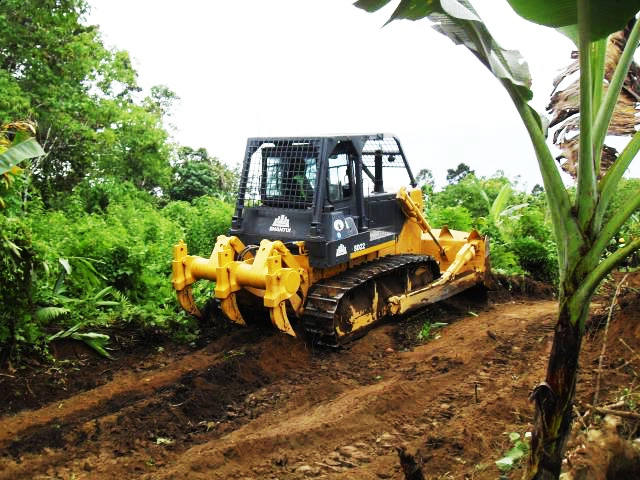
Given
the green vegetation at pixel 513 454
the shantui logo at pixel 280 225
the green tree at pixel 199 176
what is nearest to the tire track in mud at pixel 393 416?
the green vegetation at pixel 513 454

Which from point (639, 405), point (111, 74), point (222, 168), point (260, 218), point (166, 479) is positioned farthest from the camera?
point (222, 168)

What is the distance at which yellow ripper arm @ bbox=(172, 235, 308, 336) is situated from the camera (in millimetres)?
7309

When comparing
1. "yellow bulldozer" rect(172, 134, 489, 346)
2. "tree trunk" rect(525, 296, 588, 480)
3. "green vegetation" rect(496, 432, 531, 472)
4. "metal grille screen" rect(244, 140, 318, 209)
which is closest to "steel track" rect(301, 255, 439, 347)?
"yellow bulldozer" rect(172, 134, 489, 346)

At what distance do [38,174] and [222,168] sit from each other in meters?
7.77

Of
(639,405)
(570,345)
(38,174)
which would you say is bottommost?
(639,405)

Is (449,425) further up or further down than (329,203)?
further down

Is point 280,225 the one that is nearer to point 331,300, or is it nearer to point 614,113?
point 331,300

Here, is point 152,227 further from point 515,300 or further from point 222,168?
point 222,168

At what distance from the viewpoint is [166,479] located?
4.98 metres

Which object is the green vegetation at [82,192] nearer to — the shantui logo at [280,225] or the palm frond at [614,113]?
the shantui logo at [280,225]

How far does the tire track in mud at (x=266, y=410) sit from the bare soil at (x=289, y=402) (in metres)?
0.02

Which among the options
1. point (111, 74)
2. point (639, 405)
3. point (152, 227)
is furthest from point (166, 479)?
point (111, 74)

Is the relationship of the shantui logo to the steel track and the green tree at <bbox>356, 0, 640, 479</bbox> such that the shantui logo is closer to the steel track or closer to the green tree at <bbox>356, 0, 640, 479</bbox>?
the steel track

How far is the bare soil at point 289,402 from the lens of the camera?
5195mm
